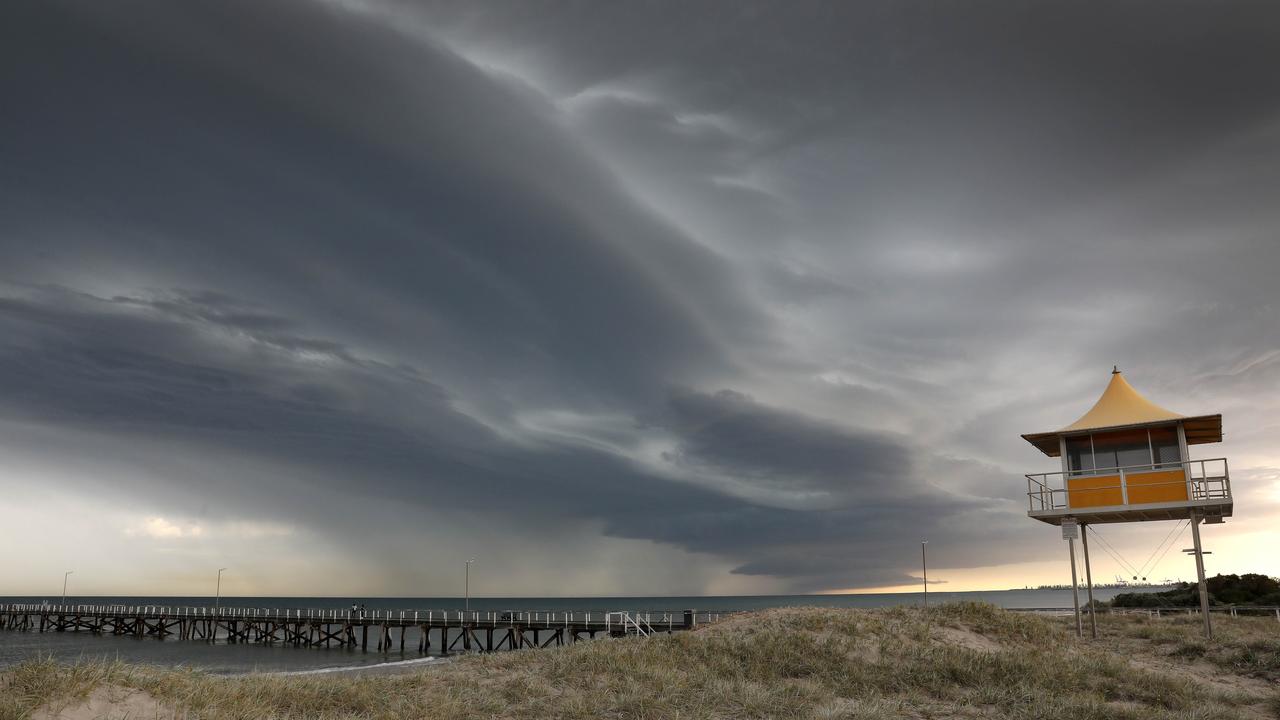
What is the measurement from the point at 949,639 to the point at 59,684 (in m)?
20.9

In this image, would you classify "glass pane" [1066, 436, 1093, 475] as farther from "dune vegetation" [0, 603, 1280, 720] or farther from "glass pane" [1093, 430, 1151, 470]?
"dune vegetation" [0, 603, 1280, 720]

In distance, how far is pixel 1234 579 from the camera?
5594 cm

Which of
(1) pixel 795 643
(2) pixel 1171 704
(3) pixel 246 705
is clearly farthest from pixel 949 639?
(3) pixel 246 705

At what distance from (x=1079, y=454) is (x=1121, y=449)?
1326 millimetres

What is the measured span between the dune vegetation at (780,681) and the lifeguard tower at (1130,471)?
409 centimetres

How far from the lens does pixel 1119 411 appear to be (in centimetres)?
2819

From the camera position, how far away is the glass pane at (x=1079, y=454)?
2816 centimetres

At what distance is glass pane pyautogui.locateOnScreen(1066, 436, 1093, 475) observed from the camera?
28156 millimetres

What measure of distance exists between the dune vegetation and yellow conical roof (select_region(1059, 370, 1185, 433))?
7153mm

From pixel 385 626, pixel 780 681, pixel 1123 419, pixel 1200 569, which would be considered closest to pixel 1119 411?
pixel 1123 419

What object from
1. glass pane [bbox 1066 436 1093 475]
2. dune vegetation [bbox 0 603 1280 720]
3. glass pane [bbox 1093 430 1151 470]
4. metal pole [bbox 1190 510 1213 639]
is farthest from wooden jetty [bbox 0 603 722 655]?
metal pole [bbox 1190 510 1213 639]

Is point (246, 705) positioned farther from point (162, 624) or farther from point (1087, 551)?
point (162, 624)

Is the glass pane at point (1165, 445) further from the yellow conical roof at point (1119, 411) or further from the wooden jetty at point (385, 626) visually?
the wooden jetty at point (385, 626)

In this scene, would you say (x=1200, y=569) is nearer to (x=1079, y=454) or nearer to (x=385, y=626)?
(x=1079, y=454)
